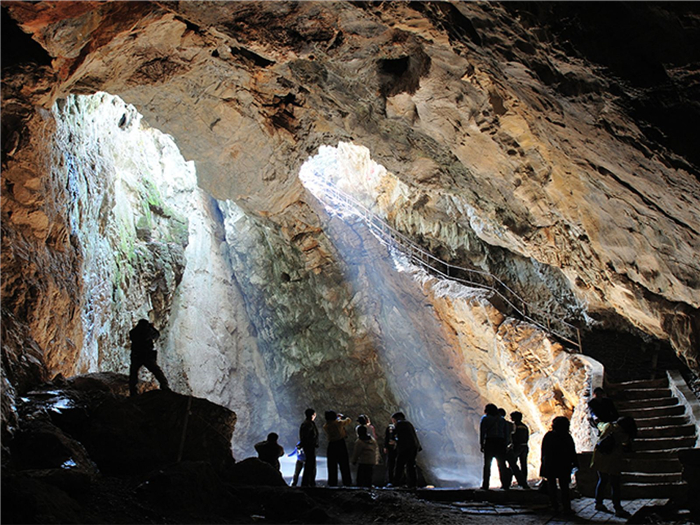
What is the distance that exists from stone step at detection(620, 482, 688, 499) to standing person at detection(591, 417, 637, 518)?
4.05 feet

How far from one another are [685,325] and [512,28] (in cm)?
646

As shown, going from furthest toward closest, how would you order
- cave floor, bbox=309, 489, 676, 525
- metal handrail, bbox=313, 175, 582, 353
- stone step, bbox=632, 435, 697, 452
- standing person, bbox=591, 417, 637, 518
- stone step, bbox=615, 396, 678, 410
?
metal handrail, bbox=313, 175, 582, 353, stone step, bbox=615, 396, 678, 410, stone step, bbox=632, 435, 697, 452, standing person, bbox=591, 417, 637, 518, cave floor, bbox=309, 489, 676, 525

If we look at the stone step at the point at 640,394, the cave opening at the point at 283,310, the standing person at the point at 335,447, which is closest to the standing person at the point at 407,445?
the standing person at the point at 335,447

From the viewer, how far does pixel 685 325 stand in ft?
30.6

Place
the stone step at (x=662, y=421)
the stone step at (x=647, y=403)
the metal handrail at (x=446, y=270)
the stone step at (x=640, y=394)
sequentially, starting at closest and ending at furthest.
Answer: the stone step at (x=662, y=421) < the stone step at (x=647, y=403) < the stone step at (x=640, y=394) < the metal handrail at (x=446, y=270)

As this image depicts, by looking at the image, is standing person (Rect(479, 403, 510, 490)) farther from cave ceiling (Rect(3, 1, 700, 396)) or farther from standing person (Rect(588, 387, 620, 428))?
cave ceiling (Rect(3, 1, 700, 396))

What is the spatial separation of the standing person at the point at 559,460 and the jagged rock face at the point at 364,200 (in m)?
3.03

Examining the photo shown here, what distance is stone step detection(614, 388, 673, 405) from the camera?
417 inches

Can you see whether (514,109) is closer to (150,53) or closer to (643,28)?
(643,28)

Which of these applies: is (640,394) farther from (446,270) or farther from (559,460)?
(446,270)

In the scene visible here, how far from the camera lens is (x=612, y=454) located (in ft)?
22.3

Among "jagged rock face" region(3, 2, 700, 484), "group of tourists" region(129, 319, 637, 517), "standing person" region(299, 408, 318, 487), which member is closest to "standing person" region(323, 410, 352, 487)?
"group of tourists" region(129, 319, 637, 517)

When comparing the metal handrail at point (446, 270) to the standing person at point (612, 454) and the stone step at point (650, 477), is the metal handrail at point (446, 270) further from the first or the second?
the standing person at point (612, 454)

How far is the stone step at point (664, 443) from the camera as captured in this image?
872cm
